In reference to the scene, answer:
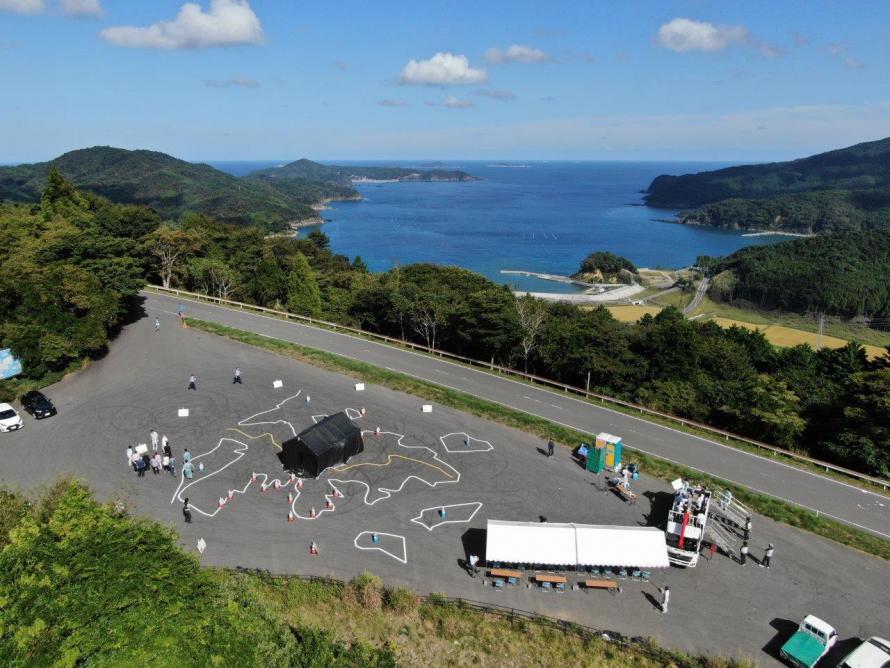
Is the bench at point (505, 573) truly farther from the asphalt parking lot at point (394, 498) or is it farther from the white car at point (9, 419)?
the white car at point (9, 419)

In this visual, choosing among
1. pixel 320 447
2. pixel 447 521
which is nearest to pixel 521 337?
pixel 320 447

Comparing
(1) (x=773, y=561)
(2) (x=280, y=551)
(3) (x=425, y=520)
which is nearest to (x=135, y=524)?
(2) (x=280, y=551)

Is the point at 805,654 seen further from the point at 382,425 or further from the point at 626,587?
the point at 382,425

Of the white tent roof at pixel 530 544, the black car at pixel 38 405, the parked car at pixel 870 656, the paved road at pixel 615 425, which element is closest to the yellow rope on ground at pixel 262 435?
the black car at pixel 38 405

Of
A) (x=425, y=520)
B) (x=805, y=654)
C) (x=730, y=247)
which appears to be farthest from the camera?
(x=730, y=247)

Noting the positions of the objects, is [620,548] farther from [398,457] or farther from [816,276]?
[816,276]

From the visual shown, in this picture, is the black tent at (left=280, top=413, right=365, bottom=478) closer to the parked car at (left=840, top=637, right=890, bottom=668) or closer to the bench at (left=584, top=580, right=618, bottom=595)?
the bench at (left=584, top=580, right=618, bottom=595)
